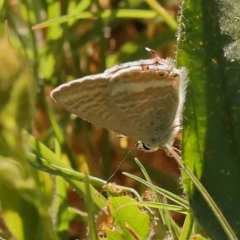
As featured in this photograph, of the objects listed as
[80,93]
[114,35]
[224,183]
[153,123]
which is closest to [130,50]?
[114,35]

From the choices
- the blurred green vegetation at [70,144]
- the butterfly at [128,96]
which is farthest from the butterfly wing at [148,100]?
the blurred green vegetation at [70,144]

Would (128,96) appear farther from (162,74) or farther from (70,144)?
(70,144)

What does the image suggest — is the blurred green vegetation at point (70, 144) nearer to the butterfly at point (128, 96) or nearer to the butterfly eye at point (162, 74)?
the butterfly at point (128, 96)

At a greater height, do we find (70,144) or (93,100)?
(93,100)

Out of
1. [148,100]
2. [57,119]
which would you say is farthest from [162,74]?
[57,119]

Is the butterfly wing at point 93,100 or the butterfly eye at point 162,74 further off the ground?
the butterfly eye at point 162,74

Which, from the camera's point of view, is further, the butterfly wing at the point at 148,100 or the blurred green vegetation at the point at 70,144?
the butterfly wing at the point at 148,100

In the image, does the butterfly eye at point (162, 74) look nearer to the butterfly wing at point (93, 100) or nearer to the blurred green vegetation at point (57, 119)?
the butterfly wing at point (93, 100)

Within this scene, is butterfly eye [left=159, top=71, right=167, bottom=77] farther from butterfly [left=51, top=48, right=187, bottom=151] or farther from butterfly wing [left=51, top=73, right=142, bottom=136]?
butterfly wing [left=51, top=73, right=142, bottom=136]

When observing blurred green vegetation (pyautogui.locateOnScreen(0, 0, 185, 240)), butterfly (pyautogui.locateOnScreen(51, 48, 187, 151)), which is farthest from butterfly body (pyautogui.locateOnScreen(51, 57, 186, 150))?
blurred green vegetation (pyautogui.locateOnScreen(0, 0, 185, 240))
